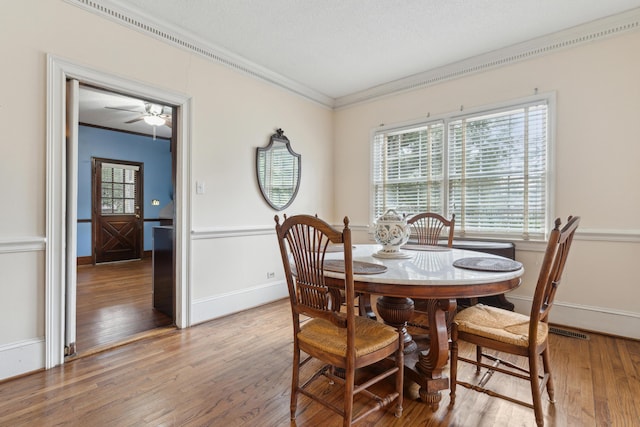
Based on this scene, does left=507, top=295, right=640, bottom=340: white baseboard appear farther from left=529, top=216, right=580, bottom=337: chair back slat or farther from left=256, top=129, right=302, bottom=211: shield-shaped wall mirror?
left=256, top=129, right=302, bottom=211: shield-shaped wall mirror

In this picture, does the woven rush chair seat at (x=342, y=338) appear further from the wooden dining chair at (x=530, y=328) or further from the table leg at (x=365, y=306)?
the table leg at (x=365, y=306)

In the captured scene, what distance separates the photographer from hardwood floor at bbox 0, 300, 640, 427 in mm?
1607

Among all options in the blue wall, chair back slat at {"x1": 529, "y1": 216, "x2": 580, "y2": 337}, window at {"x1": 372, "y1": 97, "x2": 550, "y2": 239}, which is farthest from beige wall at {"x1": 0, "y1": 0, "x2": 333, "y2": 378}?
chair back slat at {"x1": 529, "y1": 216, "x2": 580, "y2": 337}

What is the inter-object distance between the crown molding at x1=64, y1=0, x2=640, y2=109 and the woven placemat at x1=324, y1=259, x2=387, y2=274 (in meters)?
2.40

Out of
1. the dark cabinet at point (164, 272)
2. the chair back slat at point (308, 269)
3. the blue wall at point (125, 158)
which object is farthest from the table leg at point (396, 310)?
the blue wall at point (125, 158)

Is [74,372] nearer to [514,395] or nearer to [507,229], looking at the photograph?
[514,395]

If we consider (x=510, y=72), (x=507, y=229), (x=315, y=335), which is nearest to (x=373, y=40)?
(x=510, y=72)

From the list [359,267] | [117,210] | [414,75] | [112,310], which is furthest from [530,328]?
[117,210]

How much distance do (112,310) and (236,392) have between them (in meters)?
2.21

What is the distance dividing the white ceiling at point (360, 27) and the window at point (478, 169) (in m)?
0.68

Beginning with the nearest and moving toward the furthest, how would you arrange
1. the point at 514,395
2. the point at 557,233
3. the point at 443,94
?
1. the point at 557,233
2. the point at 514,395
3. the point at 443,94

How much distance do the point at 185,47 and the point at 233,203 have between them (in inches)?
58.4

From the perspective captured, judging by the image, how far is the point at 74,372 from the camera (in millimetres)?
2076

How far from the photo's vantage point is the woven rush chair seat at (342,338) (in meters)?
1.47
